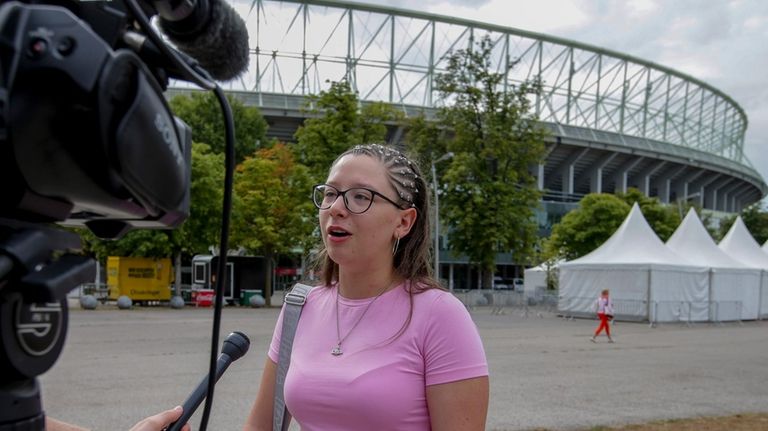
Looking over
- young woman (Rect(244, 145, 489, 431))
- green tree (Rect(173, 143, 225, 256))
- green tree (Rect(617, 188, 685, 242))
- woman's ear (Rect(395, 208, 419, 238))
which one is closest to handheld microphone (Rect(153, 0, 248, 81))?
young woman (Rect(244, 145, 489, 431))

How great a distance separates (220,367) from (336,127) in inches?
1267

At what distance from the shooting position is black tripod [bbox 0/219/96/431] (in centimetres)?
107

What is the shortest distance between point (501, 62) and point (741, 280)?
5384 centimetres

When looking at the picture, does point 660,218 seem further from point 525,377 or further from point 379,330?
point 379,330

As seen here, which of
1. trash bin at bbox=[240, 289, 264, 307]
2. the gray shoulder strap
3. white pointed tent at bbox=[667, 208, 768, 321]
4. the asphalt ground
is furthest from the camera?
trash bin at bbox=[240, 289, 264, 307]

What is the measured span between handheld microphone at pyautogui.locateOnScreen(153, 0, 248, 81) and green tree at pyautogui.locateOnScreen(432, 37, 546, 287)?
34.4 metres

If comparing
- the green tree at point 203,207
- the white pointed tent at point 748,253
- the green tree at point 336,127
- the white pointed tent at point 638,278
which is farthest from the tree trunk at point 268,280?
the white pointed tent at point 748,253

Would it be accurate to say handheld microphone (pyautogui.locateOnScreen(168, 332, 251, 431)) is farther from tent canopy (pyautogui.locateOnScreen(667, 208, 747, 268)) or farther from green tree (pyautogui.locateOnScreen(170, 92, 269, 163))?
green tree (pyautogui.locateOnScreen(170, 92, 269, 163))

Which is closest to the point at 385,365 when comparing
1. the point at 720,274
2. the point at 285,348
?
the point at 285,348

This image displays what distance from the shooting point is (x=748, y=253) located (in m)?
34.6

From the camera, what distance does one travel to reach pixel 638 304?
94.7ft

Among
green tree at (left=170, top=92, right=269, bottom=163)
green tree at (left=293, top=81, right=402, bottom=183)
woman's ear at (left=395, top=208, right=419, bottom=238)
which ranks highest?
green tree at (left=170, top=92, right=269, bottom=163)

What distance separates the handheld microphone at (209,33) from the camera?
130 cm

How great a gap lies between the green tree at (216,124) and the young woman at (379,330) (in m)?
41.9
